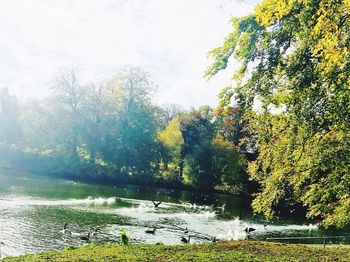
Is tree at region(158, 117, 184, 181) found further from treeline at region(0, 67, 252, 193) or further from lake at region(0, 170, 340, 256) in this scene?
lake at region(0, 170, 340, 256)

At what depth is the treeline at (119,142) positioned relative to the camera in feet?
245

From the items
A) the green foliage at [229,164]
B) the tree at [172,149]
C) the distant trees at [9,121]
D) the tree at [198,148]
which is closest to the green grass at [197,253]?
the green foliage at [229,164]

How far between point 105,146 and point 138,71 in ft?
51.6

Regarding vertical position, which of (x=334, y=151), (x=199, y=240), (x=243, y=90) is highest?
(x=243, y=90)

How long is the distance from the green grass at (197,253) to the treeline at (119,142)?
52461mm

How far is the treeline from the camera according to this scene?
74750mm

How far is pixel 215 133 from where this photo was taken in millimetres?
81625

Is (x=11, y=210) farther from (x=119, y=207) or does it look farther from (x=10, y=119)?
(x=10, y=119)

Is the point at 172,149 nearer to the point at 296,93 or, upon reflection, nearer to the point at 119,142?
the point at 119,142

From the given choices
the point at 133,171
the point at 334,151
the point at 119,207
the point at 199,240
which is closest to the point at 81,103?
the point at 133,171

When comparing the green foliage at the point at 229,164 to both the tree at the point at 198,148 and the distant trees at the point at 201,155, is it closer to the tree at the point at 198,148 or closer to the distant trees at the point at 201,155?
the distant trees at the point at 201,155

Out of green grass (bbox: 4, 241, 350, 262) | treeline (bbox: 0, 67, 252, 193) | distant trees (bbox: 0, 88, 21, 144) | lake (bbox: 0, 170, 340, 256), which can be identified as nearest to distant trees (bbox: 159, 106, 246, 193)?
treeline (bbox: 0, 67, 252, 193)

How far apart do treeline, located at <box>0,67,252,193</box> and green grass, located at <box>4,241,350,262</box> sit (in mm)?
52461

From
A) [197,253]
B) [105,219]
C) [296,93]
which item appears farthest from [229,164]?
[296,93]
